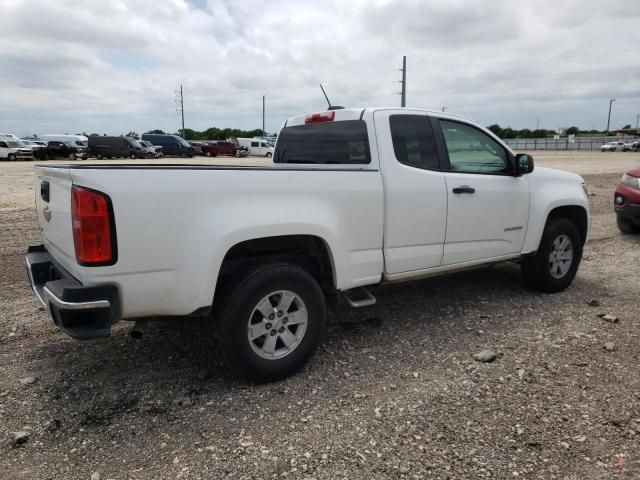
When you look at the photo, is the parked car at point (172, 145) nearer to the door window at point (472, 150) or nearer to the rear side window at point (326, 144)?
the rear side window at point (326, 144)

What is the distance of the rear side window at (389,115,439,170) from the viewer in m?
4.11

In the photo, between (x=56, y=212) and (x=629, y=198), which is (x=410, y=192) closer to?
(x=56, y=212)

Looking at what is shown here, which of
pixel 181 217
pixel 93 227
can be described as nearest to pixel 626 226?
pixel 181 217

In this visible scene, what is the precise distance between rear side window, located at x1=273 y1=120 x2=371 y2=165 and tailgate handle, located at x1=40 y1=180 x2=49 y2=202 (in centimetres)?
210

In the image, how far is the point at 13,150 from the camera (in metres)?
36.7

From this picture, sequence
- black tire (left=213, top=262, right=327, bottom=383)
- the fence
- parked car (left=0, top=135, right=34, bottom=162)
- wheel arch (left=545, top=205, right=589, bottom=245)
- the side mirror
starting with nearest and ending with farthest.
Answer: black tire (left=213, top=262, right=327, bottom=383)
the side mirror
wheel arch (left=545, top=205, right=589, bottom=245)
parked car (left=0, top=135, right=34, bottom=162)
the fence

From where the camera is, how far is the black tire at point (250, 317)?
3.21 metres

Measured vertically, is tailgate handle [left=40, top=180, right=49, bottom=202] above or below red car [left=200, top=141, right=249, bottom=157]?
above

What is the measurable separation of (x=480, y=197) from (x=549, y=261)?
136 centimetres

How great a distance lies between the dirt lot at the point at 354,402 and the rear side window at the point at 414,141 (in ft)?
4.73

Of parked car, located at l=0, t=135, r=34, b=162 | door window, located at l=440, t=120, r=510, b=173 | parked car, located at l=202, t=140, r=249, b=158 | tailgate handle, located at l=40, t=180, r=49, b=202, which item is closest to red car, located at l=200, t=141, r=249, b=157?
parked car, located at l=202, t=140, r=249, b=158

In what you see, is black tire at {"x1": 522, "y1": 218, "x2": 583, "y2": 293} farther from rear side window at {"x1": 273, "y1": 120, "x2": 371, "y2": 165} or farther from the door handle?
rear side window at {"x1": 273, "y1": 120, "x2": 371, "y2": 165}

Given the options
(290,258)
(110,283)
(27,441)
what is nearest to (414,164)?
(290,258)

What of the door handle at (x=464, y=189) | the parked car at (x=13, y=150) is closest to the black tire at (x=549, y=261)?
the door handle at (x=464, y=189)
